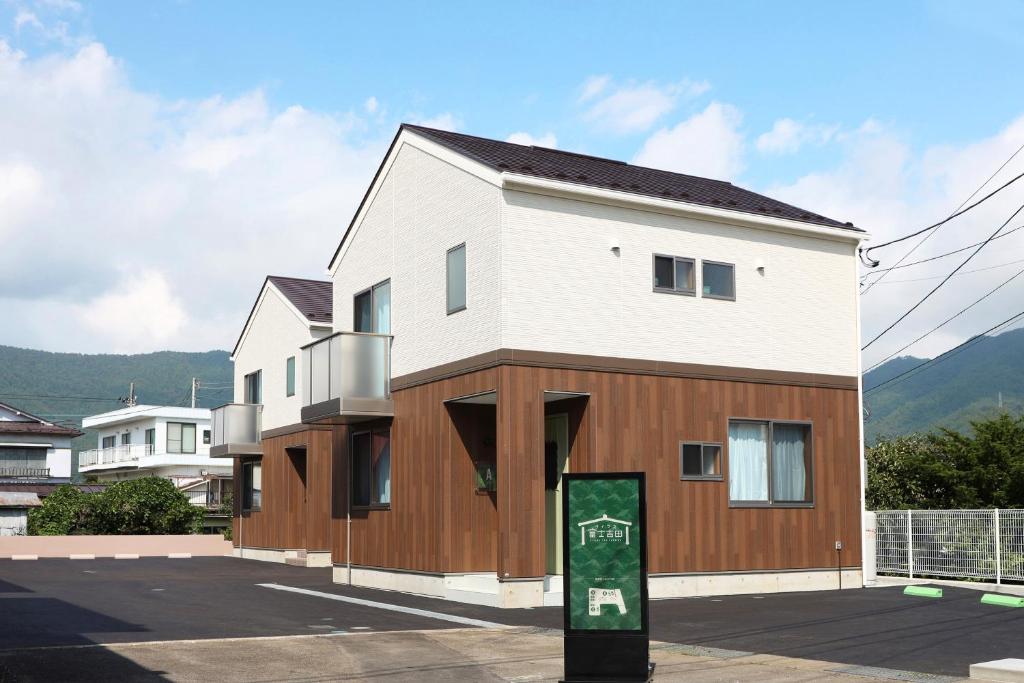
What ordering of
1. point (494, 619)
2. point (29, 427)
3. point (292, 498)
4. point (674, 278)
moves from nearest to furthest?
point (494, 619), point (674, 278), point (292, 498), point (29, 427)


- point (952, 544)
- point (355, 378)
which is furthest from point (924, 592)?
point (355, 378)

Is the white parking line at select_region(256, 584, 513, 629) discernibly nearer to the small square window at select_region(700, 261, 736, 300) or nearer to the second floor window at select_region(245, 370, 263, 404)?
the small square window at select_region(700, 261, 736, 300)

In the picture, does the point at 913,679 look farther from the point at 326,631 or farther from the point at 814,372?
the point at 814,372

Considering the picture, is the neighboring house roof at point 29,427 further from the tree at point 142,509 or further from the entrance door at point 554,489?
the entrance door at point 554,489

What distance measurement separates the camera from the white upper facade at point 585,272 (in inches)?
713

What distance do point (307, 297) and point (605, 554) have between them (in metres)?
22.7

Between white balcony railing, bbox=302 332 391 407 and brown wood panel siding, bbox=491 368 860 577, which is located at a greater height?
white balcony railing, bbox=302 332 391 407

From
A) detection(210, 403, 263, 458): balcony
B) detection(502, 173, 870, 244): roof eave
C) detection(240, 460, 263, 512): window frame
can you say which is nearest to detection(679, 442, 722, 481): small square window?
detection(502, 173, 870, 244): roof eave

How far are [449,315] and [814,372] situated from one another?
6.79 m

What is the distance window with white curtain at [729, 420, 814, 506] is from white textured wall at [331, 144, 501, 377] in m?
4.94

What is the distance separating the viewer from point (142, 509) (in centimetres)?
3962

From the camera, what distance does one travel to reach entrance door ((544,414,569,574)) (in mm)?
19359

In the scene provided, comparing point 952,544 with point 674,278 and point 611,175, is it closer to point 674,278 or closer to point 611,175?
point 674,278

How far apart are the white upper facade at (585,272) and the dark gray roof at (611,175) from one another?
0.21 meters
